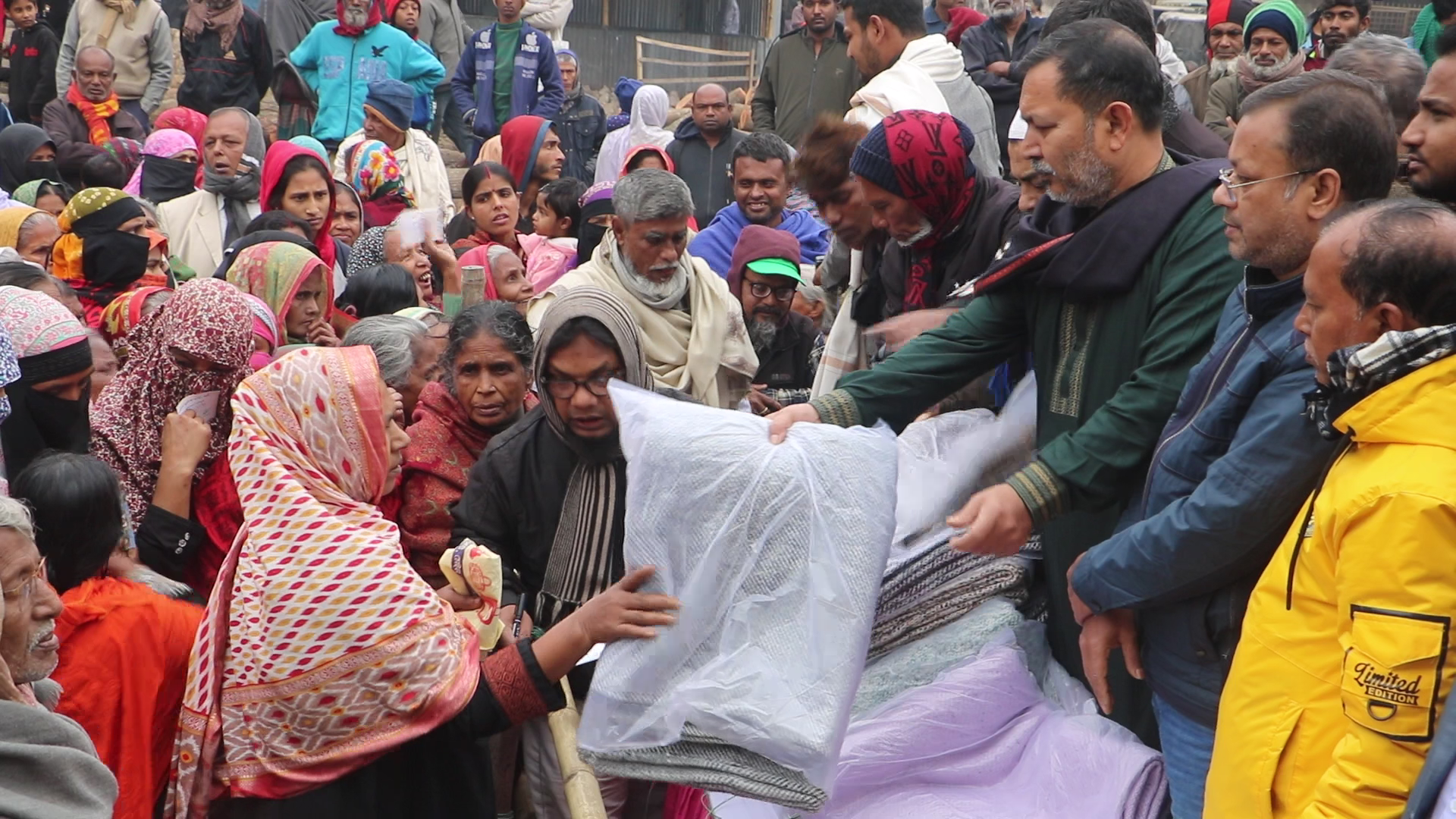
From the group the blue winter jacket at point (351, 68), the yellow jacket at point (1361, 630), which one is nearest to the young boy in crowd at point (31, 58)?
the blue winter jacket at point (351, 68)

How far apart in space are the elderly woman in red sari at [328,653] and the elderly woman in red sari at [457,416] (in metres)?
0.89

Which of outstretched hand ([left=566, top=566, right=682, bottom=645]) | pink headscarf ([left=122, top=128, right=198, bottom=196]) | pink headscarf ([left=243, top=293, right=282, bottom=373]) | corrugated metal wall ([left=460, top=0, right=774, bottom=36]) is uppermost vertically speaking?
outstretched hand ([left=566, top=566, right=682, bottom=645])

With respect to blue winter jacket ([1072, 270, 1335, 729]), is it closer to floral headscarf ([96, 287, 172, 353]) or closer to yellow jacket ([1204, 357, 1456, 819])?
yellow jacket ([1204, 357, 1456, 819])

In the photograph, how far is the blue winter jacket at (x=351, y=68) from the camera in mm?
9250

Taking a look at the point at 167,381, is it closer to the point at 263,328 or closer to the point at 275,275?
the point at 263,328

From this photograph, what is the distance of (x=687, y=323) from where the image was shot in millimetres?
4648

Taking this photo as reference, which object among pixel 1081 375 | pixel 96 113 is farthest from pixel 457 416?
pixel 96 113

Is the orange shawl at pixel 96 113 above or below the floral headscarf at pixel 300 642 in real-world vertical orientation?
below

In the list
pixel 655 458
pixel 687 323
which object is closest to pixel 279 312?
pixel 687 323

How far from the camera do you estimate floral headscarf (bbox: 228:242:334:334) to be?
4852mm

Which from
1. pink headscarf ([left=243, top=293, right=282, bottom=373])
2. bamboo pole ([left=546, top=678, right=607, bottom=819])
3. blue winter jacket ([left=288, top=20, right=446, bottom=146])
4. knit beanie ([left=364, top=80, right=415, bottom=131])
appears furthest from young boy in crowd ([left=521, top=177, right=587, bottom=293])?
bamboo pole ([left=546, top=678, right=607, bottom=819])

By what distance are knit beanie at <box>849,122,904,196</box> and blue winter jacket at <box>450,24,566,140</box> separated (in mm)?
6636

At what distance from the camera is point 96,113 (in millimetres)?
9102

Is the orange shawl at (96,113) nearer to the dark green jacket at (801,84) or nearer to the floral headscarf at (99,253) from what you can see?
the floral headscarf at (99,253)
